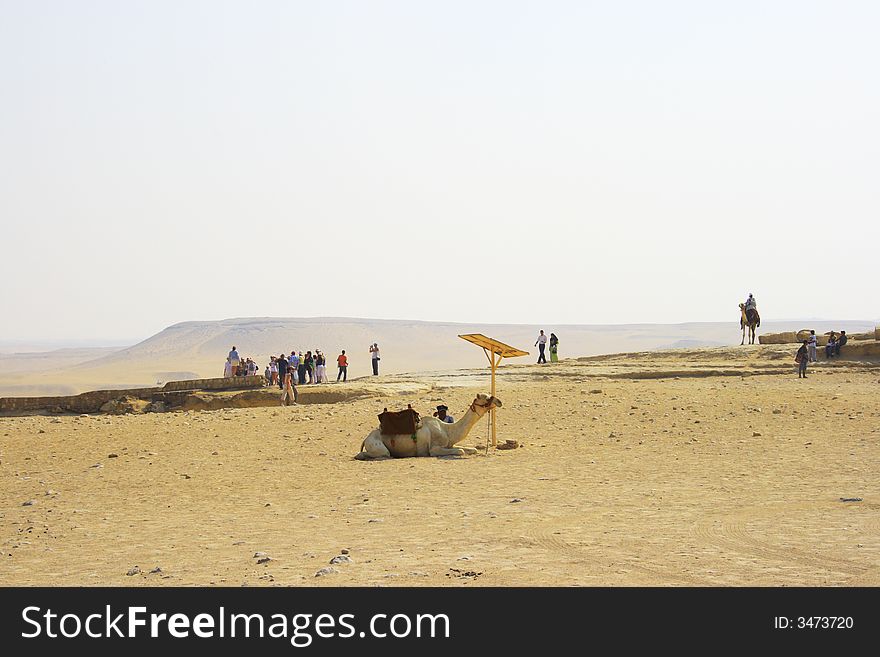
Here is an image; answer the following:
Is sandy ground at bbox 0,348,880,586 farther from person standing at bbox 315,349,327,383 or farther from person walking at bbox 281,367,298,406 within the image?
person standing at bbox 315,349,327,383

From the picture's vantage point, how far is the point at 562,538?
33.1 ft

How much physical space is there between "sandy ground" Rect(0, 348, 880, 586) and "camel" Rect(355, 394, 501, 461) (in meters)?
0.60

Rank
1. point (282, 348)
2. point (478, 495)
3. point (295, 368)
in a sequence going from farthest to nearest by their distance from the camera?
point (282, 348) → point (295, 368) → point (478, 495)

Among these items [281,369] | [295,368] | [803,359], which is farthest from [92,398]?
[803,359]

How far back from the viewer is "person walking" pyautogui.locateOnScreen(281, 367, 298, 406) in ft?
90.7

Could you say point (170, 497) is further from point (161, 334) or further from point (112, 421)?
point (161, 334)

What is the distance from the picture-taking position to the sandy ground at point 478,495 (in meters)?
8.91

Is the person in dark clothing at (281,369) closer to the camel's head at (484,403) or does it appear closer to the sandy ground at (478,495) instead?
the sandy ground at (478,495)

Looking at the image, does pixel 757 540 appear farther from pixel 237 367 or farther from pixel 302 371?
pixel 237 367

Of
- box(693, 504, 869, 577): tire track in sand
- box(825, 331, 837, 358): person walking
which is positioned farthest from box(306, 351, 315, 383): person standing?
box(693, 504, 869, 577): tire track in sand

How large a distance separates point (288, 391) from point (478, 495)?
15488 mm

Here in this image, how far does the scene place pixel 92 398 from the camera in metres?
30.8
